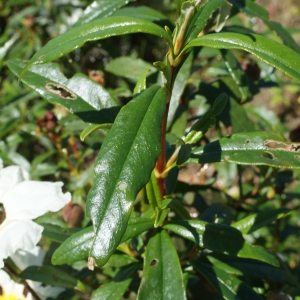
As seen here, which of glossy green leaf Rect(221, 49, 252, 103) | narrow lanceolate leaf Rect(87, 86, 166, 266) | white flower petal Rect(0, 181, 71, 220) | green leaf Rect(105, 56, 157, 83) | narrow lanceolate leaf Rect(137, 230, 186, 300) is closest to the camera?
narrow lanceolate leaf Rect(87, 86, 166, 266)

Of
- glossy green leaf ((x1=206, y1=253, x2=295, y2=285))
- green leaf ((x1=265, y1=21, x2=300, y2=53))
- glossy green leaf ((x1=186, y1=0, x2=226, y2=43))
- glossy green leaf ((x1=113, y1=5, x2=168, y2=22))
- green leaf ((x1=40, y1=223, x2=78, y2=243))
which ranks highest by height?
glossy green leaf ((x1=186, y1=0, x2=226, y2=43))

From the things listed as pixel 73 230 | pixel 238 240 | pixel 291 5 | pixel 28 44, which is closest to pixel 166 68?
pixel 238 240

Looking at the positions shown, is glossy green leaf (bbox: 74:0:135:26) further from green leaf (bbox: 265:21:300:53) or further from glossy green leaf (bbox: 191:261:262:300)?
glossy green leaf (bbox: 191:261:262:300)

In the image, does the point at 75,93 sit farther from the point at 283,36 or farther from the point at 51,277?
the point at 283,36

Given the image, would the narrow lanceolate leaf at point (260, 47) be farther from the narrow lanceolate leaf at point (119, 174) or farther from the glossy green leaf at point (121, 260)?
the glossy green leaf at point (121, 260)

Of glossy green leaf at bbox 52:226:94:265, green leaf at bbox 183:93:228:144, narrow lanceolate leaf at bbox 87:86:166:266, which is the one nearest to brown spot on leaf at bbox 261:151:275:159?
green leaf at bbox 183:93:228:144

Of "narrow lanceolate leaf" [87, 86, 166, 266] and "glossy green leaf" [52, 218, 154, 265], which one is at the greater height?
"narrow lanceolate leaf" [87, 86, 166, 266]

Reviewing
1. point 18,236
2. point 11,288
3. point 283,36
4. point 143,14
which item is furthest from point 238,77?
point 11,288
